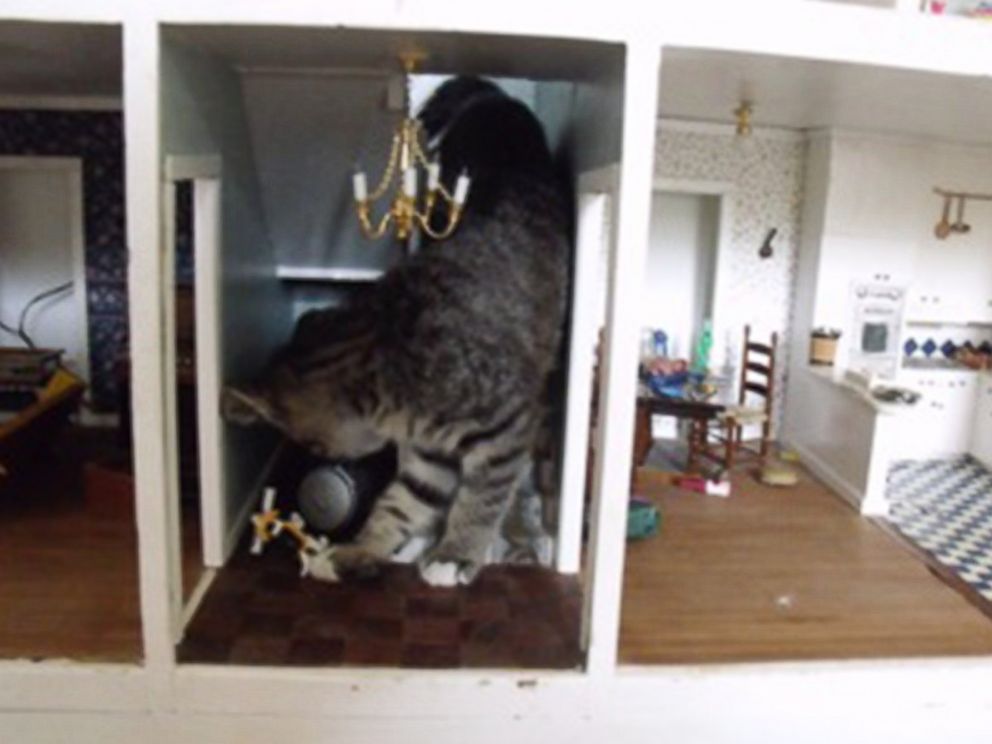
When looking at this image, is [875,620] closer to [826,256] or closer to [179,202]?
[826,256]

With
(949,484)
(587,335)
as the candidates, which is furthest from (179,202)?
(949,484)

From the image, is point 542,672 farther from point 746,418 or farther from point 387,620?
point 746,418

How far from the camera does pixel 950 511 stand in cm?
455

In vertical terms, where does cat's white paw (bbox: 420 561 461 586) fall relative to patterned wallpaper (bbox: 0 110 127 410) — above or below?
below

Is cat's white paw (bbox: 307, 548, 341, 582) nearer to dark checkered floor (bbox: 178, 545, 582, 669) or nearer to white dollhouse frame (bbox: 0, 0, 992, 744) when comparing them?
dark checkered floor (bbox: 178, 545, 582, 669)

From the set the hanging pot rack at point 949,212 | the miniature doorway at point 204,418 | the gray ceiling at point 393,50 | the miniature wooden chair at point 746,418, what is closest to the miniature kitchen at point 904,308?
the hanging pot rack at point 949,212

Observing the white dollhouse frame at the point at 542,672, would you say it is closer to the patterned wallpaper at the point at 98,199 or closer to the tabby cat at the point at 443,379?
the tabby cat at the point at 443,379

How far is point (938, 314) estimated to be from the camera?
549 cm

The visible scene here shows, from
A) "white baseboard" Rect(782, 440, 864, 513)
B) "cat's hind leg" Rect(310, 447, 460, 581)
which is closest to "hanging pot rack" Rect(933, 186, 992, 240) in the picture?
"white baseboard" Rect(782, 440, 864, 513)

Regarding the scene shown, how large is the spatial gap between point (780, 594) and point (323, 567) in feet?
4.81

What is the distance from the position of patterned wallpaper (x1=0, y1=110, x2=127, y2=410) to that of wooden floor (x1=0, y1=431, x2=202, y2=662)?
971 mm

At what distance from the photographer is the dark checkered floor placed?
2205mm

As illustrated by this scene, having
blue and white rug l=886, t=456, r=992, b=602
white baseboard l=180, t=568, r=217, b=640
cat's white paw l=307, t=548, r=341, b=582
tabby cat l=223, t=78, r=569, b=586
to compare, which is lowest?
blue and white rug l=886, t=456, r=992, b=602

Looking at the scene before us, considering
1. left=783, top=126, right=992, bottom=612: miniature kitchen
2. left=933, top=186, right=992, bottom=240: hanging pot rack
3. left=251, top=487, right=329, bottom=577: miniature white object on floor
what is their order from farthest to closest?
left=933, top=186, right=992, bottom=240: hanging pot rack → left=783, top=126, right=992, bottom=612: miniature kitchen → left=251, top=487, right=329, bottom=577: miniature white object on floor
